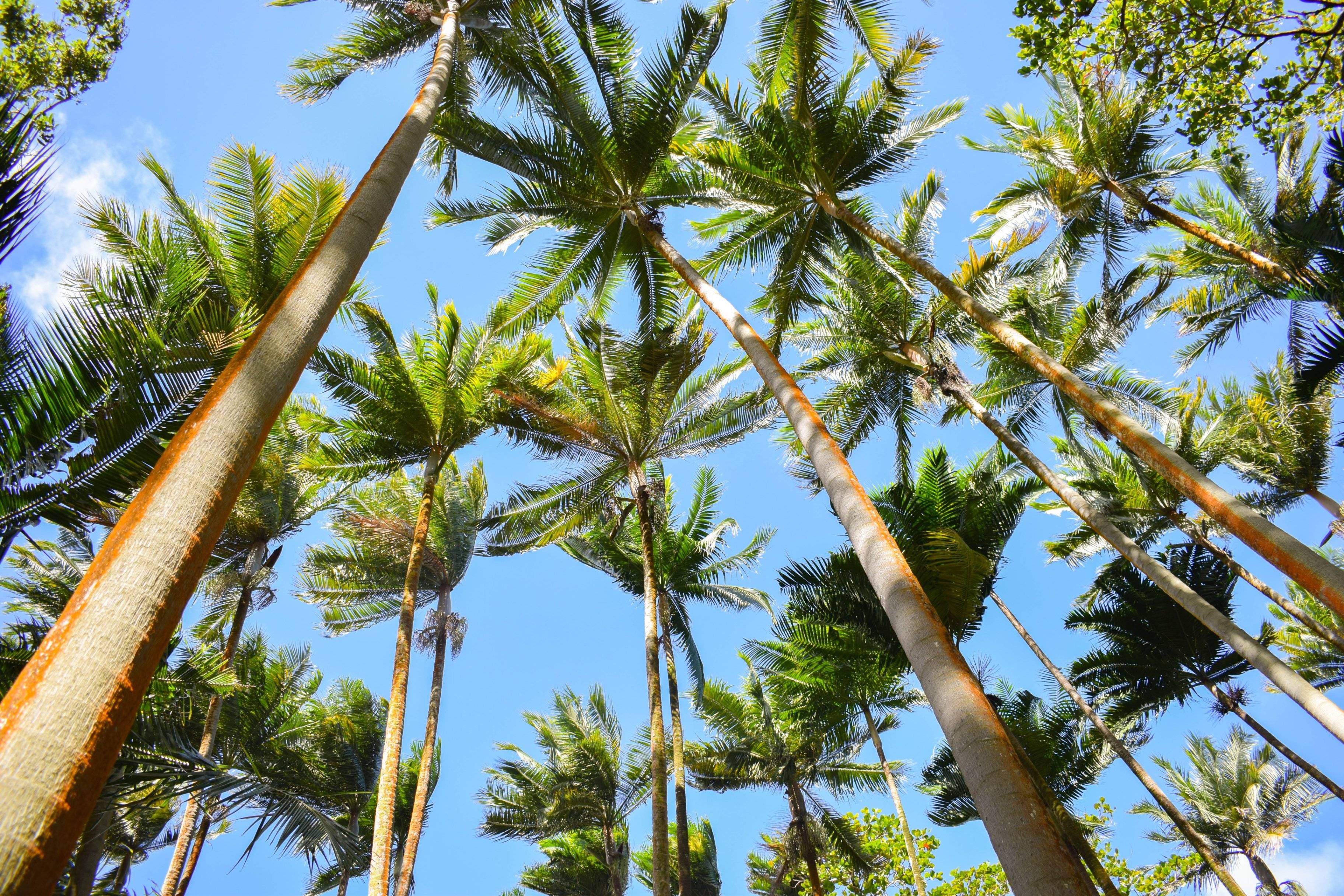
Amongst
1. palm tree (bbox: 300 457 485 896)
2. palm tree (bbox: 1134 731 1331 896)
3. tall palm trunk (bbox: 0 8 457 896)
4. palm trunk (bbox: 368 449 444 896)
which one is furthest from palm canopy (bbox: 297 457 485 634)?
palm tree (bbox: 1134 731 1331 896)

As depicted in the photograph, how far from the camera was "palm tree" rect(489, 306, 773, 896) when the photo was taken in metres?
14.3

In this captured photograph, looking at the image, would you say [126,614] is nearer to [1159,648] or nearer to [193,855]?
[193,855]

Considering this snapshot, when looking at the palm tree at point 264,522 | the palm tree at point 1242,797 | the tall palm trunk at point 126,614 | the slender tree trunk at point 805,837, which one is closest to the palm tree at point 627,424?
the palm tree at point 264,522

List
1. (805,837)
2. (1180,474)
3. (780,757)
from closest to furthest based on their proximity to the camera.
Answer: (1180,474), (805,837), (780,757)

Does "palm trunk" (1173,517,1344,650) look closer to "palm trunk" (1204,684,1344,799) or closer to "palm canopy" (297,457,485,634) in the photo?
"palm trunk" (1204,684,1344,799)

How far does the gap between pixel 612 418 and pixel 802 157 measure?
640cm

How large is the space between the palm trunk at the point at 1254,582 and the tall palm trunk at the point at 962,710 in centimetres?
1336

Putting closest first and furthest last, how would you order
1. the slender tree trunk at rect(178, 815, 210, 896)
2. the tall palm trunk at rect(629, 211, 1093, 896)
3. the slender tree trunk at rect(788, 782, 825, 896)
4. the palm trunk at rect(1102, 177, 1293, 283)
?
1. the tall palm trunk at rect(629, 211, 1093, 896)
2. the palm trunk at rect(1102, 177, 1293, 283)
3. the slender tree trunk at rect(178, 815, 210, 896)
4. the slender tree trunk at rect(788, 782, 825, 896)

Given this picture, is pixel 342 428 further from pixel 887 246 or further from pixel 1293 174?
pixel 1293 174

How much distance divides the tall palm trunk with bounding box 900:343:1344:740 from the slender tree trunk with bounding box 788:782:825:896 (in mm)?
10209

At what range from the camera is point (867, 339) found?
16406 millimetres

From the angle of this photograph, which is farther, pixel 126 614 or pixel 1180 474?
pixel 1180 474

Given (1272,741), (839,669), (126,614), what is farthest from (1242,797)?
(126,614)

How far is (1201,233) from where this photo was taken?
41.2ft
